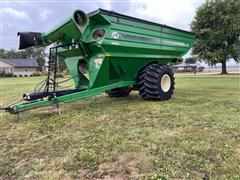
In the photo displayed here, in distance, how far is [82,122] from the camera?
4777 millimetres

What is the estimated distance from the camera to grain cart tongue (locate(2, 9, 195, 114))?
5.62 meters

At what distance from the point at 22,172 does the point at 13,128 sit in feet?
6.84

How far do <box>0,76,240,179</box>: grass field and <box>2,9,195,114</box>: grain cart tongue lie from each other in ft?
3.02

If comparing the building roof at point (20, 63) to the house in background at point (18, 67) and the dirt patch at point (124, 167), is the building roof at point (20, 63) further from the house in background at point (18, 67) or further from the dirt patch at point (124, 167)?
the dirt patch at point (124, 167)

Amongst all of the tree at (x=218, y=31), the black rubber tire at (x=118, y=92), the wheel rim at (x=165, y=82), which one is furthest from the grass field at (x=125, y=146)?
the tree at (x=218, y=31)

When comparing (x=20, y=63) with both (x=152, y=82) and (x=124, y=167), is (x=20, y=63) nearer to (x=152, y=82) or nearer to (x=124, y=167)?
(x=152, y=82)

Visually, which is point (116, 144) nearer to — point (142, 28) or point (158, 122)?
point (158, 122)

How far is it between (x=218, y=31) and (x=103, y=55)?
25.8m

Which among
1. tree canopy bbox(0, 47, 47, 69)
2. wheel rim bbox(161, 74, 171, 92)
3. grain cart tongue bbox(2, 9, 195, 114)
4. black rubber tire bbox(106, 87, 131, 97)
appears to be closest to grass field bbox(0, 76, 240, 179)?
grain cart tongue bbox(2, 9, 195, 114)

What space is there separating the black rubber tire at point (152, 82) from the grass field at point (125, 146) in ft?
4.73

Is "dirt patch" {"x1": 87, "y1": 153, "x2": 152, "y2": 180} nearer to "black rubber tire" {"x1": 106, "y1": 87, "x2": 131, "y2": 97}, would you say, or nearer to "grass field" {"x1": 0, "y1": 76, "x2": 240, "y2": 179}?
"grass field" {"x1": 0, "y1": 76, "x2": 240, "y2": 179}

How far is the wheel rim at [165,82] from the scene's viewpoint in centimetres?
710

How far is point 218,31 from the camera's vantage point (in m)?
28.1

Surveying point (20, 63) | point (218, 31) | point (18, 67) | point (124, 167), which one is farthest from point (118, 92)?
point (20, 63)
